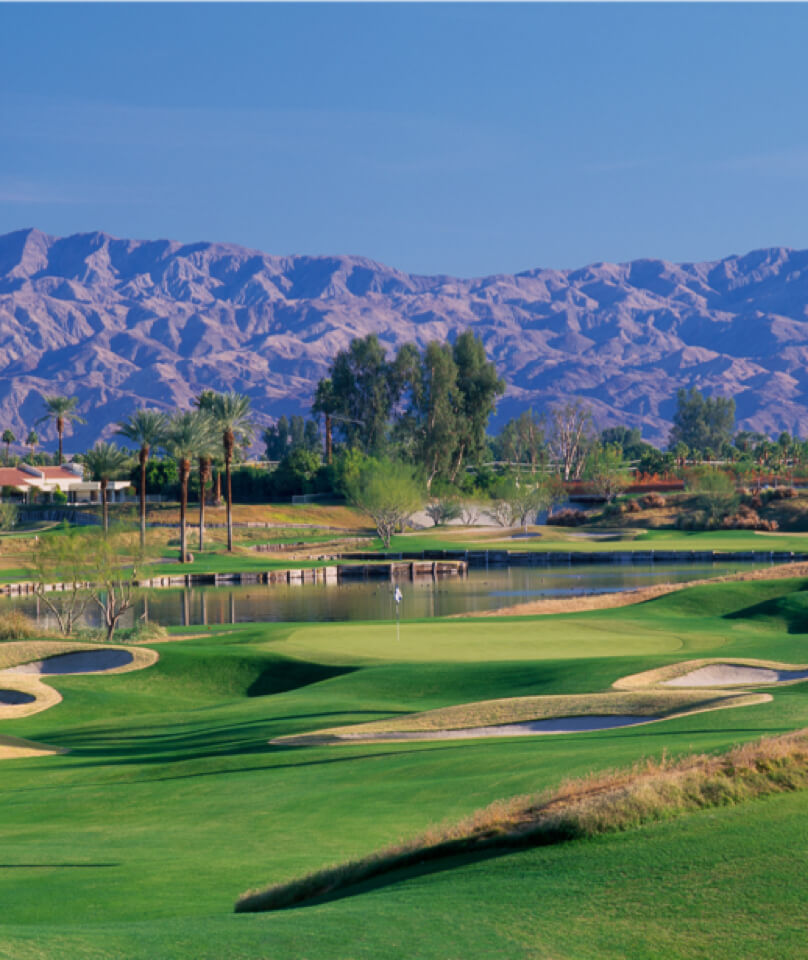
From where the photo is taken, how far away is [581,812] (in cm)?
958

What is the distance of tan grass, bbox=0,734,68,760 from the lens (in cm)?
2275

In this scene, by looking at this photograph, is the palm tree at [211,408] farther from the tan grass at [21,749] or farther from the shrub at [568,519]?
the tan grass at [21,749]

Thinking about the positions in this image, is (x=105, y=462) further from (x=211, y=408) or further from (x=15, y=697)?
(x=15, y=697)

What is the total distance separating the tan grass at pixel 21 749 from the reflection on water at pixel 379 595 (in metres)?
27.5

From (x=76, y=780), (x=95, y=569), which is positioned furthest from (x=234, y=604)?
(x=76, y=780)

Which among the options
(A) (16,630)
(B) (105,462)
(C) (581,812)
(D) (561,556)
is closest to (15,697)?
(A) (16,630)

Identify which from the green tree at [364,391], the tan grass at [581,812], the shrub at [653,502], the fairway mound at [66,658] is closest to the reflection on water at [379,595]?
the fairway mound at [66,658]

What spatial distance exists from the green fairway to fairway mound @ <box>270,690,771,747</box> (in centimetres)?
94

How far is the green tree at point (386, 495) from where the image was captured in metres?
99.9

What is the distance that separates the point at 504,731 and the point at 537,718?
78cm

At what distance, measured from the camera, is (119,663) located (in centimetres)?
3375

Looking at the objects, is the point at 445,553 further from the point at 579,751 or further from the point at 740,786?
the point at 740,786

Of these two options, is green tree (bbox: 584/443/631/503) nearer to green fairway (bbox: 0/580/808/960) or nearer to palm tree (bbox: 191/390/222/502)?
palm tree (bbox: 191/390/222/502)

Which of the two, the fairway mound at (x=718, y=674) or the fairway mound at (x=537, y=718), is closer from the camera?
the fairway mound at (x=537, y=718)
